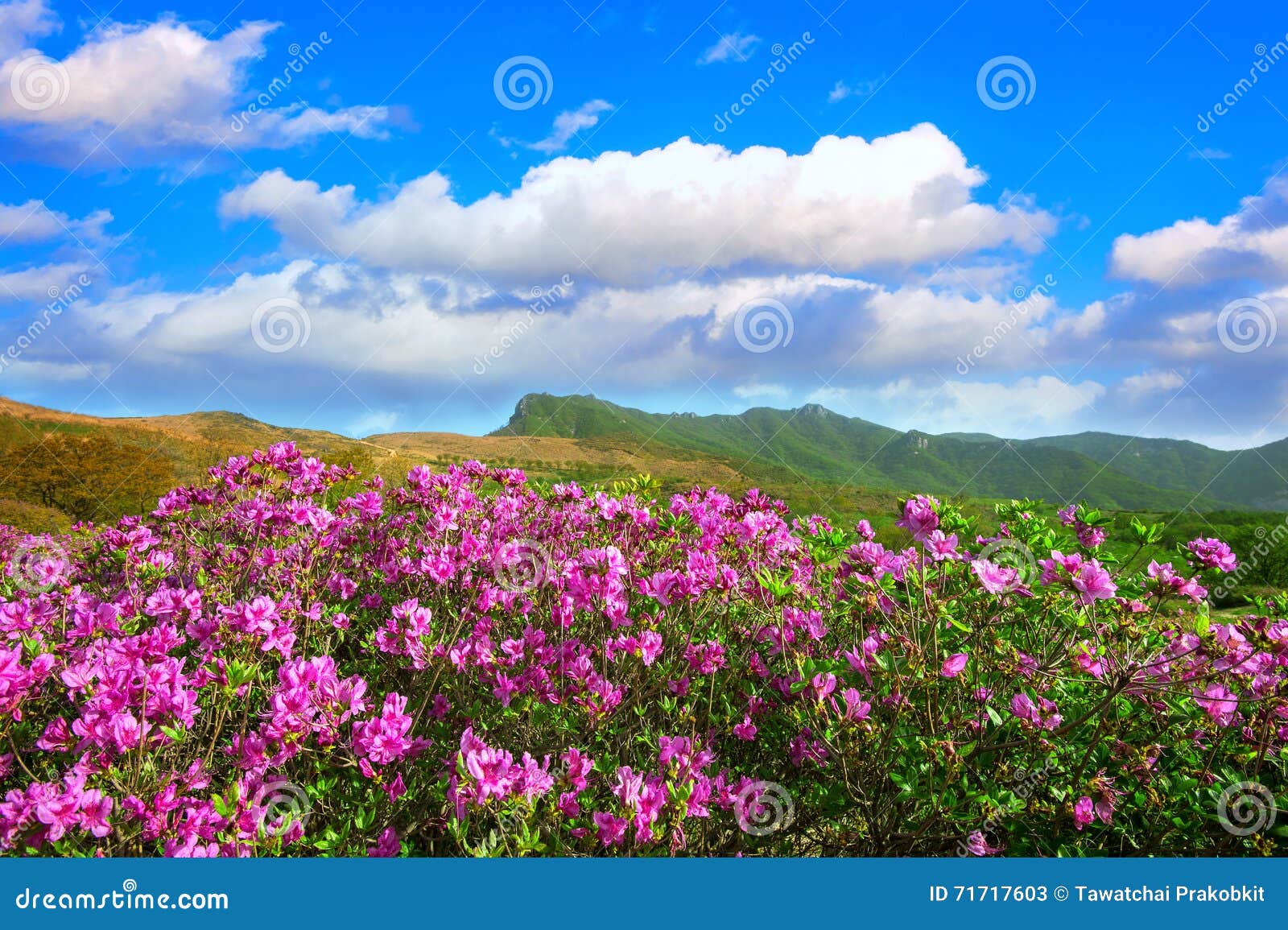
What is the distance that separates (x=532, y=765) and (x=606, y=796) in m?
0.86

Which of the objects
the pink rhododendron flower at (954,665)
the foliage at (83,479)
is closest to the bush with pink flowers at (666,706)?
the pink rhododendron flower at (954,665)

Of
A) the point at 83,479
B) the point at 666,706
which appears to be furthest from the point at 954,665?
the point at 83,479

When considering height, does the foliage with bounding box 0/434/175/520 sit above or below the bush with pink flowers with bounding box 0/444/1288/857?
above

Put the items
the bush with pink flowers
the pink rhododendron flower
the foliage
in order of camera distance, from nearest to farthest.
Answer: the bush with pink flowers → the pink rhododendron flower → the foliage

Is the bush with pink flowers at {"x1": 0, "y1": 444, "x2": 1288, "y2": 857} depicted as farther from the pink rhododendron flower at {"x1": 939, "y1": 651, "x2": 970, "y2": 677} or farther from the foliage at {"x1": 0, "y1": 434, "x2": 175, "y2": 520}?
the foliage at {"x1": 0, "y1": 434, "x2": 175, "y2": 520}

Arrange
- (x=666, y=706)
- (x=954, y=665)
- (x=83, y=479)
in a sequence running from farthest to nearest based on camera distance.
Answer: (x=83, y=479), (x=666, y=706), (x=954, y=665)

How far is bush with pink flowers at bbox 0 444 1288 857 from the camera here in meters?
2.41

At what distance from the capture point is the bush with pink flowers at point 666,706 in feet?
7.91

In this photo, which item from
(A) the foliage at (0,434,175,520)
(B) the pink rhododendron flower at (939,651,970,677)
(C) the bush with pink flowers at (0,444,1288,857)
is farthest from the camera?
(A) the foliage at (0,434,175,520)

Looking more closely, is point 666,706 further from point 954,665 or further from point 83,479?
point 83,479

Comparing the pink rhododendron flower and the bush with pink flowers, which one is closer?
the bush with pink flowers

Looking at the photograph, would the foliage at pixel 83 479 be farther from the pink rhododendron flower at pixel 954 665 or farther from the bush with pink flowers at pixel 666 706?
the pink rhododendron flower at pixel 954 665

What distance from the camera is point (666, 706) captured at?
3.19 m

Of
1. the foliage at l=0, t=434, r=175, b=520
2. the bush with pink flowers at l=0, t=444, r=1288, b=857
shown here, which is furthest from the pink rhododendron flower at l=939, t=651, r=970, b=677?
the foliage at l=0, t=434, r=175, b=520
